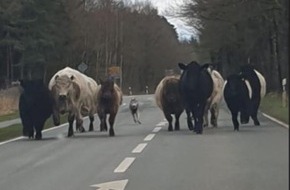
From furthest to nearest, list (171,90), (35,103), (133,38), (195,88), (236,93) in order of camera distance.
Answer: (133,38), (171,90), (236,93), (195,88), (35,103)

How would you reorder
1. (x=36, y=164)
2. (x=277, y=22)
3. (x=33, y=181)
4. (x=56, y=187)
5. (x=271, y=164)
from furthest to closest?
(x=277, y=22)
(x=36, y=164)
(x=271, y=164)
(x=33, y=181)
(x=56, y=187)

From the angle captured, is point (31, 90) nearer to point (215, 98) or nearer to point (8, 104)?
point (215, 98)

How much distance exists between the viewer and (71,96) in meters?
22.8

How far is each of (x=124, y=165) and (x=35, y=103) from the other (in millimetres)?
7677

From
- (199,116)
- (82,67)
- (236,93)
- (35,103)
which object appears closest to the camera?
(35,103)

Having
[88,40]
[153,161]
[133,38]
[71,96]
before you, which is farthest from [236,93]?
[133,38]

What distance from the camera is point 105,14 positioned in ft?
296

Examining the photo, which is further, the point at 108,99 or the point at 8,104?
the point at 8,104

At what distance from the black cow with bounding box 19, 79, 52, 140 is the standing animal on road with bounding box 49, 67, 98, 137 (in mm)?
320

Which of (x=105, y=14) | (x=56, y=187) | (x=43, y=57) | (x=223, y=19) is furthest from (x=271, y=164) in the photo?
(x=105, y=14)

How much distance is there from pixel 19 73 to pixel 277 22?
38039 millimetres

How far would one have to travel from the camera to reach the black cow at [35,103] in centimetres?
2208

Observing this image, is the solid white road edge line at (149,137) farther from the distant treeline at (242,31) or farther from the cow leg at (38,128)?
the distant treeline at (242,31)

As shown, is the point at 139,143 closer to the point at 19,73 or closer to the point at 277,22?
the point at 277,22
